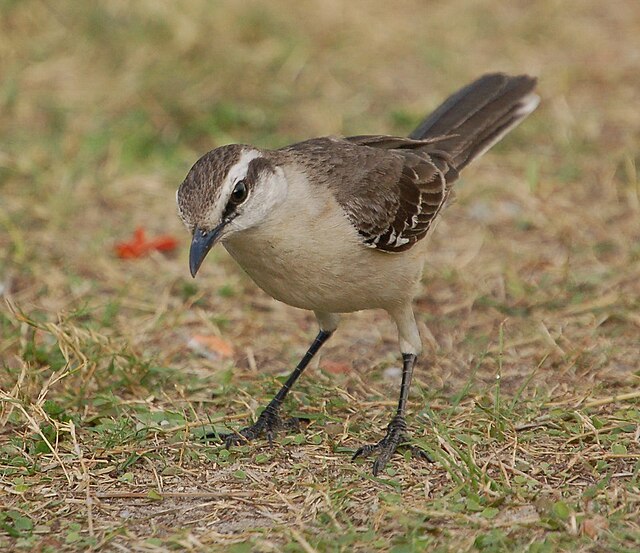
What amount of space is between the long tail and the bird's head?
2.15 m

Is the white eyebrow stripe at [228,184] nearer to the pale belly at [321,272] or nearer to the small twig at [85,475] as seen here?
the pale belly at [321,272]

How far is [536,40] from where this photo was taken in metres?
11.9

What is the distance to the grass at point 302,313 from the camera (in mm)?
5023

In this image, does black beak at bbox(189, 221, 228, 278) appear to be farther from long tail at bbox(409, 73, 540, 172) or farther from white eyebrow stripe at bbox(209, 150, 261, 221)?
long tail at bbox(409, 73, 540, 172)

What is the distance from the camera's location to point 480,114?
739cm

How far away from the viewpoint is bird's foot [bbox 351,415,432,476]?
5.47m

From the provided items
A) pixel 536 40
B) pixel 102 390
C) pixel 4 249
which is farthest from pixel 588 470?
pixel 536 40

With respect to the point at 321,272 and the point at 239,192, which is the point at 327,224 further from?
the point at 239,192

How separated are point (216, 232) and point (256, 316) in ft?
7.89

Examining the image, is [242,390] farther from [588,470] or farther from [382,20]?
[382,20]

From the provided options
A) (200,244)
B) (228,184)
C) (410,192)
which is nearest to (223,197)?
(228,184)

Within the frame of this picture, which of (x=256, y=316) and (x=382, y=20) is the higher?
(x=382, y=20)

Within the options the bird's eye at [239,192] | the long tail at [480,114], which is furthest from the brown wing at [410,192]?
the bird's eye at [239,192]

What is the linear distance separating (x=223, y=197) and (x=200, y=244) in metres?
0.25
